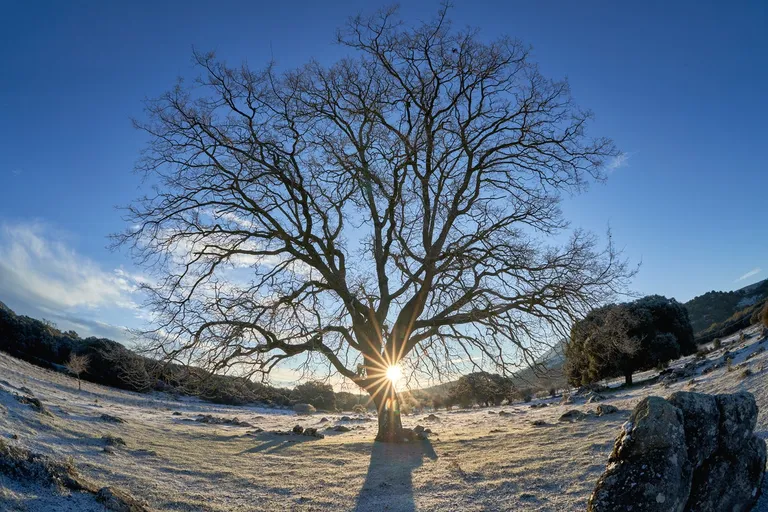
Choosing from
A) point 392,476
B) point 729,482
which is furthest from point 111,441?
point 729,482

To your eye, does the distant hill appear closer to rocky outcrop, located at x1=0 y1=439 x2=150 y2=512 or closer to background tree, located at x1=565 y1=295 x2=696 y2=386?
background tree, located at x1=565 y1=295 x2=696 y2=386

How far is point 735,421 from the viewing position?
5156mm

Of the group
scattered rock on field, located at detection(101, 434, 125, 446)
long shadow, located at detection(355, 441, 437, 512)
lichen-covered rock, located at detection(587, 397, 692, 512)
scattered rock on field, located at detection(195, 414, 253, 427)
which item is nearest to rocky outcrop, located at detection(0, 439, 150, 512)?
long shadow, located at detection(355, 441, 437, 512)

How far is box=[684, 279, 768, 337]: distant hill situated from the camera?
59750mm

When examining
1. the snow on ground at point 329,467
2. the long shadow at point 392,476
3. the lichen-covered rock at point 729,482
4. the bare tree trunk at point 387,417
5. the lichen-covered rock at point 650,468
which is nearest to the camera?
the lichen-covered rock at point 650,468

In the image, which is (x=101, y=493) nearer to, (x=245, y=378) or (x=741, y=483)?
(x=245, y=378)

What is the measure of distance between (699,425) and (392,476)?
6.19m

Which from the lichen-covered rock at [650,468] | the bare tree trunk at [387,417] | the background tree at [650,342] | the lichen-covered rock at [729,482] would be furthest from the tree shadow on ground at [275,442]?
the background tree at [650,342]

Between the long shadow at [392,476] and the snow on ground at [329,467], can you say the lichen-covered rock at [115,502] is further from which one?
the long shadow at [392,476]

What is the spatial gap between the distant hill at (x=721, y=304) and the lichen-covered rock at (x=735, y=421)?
64.6 m

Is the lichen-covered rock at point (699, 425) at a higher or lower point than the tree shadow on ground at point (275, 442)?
higher

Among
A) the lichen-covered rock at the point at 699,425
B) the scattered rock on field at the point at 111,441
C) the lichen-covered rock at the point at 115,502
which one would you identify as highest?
the lichen-covered rock at the point at 699,425

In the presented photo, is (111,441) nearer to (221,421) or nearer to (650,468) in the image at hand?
(221,421)

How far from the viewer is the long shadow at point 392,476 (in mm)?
7476
